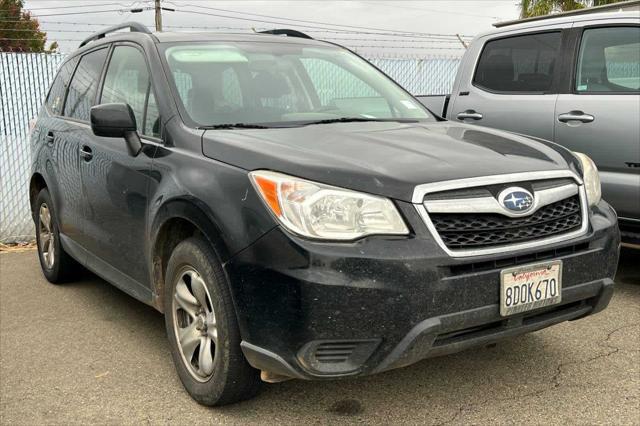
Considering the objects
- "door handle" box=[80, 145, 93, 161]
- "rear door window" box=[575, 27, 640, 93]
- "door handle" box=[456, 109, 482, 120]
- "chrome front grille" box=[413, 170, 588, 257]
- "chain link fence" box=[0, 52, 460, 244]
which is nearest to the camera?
"chrome front grille" box=[413, 170, 588, 257]

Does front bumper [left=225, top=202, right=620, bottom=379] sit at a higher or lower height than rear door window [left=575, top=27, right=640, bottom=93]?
lower

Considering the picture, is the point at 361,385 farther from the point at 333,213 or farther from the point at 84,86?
the point at 84,86

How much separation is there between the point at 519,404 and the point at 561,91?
283cm

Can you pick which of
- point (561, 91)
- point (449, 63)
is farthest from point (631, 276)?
point (449, 63)

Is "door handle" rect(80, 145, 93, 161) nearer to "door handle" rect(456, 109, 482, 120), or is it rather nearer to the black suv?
the black suv

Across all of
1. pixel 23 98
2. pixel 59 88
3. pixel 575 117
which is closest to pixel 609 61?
pixel 575 117

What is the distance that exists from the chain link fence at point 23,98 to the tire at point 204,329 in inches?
175

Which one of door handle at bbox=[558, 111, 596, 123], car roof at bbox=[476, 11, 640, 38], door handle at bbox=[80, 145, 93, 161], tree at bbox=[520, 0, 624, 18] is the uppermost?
tree at bbox=[520, 0, 624, 18]

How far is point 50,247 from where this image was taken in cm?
530

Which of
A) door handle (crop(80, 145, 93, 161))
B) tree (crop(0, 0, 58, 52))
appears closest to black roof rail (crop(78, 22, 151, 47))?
door handle (crop(80, 145, 93, 161))

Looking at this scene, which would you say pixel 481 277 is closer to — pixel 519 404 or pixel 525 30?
pixel 519 404

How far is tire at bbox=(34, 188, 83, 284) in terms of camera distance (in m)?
5.08

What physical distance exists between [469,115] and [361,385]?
3.09m

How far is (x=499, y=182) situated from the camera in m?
2.72
